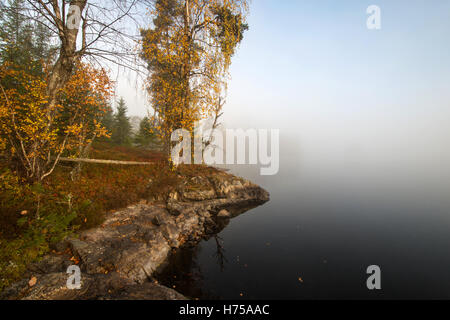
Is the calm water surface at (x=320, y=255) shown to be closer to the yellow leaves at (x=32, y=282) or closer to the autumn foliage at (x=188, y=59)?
the yellow leaves at (x=32, y=282)

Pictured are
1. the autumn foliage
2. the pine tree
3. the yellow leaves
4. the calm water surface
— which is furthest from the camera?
the pine tree

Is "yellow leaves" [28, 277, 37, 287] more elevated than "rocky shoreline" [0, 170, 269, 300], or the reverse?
"yellow leaves" [28, 277, 37, 287]

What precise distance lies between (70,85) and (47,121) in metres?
3.67

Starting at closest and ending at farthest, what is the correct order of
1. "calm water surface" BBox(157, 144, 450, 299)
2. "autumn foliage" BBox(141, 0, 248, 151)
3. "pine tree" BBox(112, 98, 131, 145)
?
"calm water surface" BBox(157, 144, 450, 299), "autumn foliage" BBox(141, 0, 248, 151), "pine tree" BBox(112, 98, 131, 145)

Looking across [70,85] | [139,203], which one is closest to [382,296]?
[139,203]

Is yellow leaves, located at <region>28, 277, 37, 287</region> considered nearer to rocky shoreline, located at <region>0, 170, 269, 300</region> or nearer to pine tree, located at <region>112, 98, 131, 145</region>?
rocky shoreline, located at <region>0, 170, 269, 300</region>

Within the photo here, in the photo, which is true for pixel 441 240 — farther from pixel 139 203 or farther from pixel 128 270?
pixel 139 203

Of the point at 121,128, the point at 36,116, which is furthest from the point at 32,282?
the point at 121,128

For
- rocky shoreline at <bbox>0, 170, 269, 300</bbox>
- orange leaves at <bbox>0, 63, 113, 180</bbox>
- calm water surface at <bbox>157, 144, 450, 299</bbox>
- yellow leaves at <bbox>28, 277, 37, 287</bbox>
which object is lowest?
calm water surface at <bbox>157, 144, 450, 299</bbox>

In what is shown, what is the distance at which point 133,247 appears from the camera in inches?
232

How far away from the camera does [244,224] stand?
9.79 m

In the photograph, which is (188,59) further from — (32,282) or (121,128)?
(121,128)

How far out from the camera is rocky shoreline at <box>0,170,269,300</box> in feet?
12.7

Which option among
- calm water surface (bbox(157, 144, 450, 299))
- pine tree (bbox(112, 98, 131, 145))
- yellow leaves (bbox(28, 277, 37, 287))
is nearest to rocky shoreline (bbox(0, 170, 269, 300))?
yellow leaves (bbox(28, 277, 37, 287))
